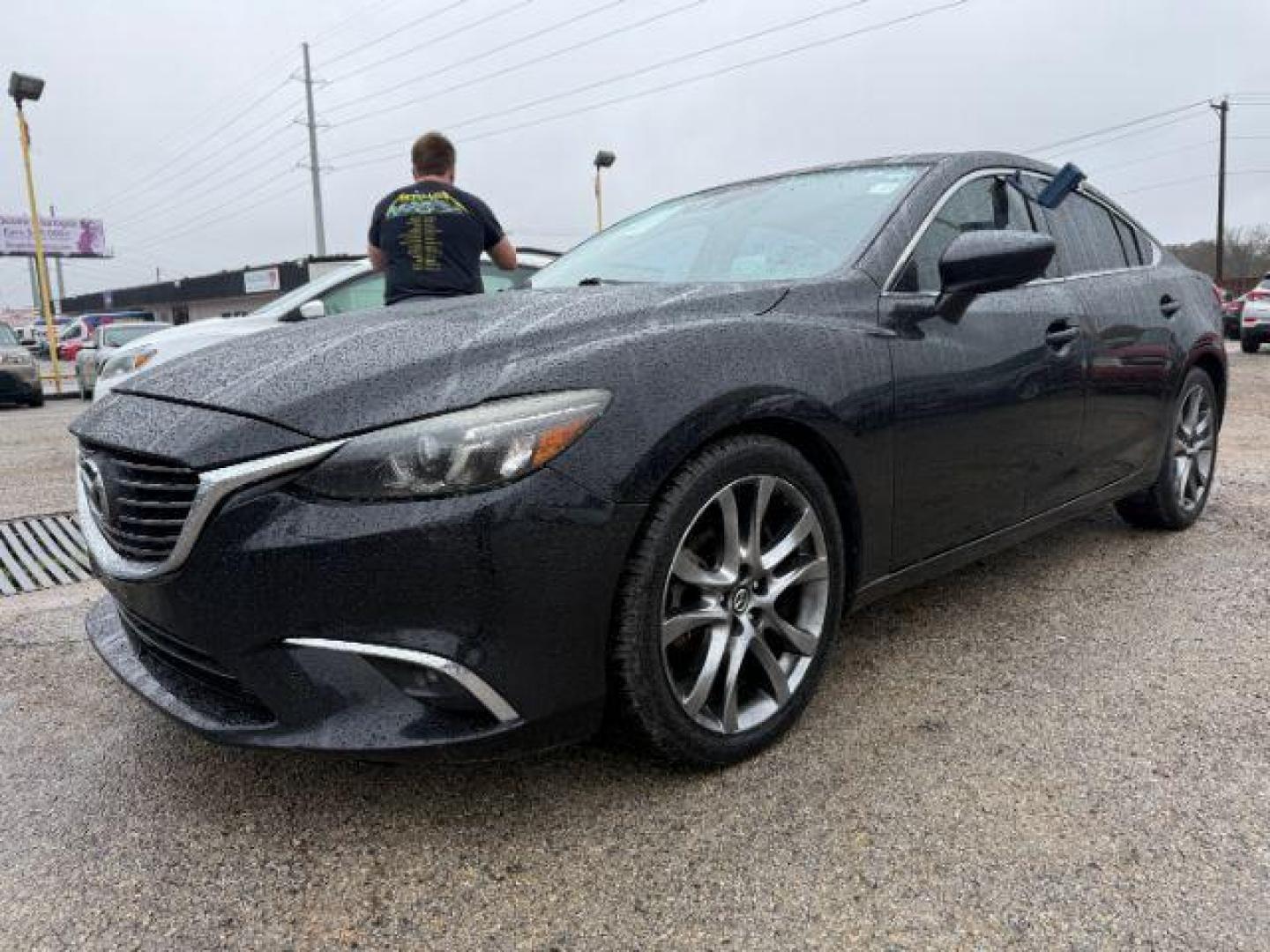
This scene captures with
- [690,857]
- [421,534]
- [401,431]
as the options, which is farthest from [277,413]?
[690,857]

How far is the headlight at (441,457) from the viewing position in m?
1.64

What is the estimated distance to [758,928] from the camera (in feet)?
5.24

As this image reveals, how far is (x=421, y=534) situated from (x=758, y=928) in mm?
896

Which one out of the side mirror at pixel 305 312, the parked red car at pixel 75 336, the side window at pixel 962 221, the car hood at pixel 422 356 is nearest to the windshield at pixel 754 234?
the side window at pixel 962 221

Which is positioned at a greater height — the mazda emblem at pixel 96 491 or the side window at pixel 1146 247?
the side window at pixel 1146 247

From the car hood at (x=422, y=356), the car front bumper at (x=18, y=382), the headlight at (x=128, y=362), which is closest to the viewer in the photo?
the car hood at (x=422, y=356)

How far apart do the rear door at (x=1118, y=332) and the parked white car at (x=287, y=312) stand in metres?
3.34

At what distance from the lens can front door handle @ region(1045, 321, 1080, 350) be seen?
289 centimetres

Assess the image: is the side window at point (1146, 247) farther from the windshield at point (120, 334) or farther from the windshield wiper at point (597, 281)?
the windshield at point (120, 334)

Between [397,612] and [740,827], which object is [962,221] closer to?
[740,827]

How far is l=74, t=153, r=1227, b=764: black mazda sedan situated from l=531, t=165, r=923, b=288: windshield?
16 mm

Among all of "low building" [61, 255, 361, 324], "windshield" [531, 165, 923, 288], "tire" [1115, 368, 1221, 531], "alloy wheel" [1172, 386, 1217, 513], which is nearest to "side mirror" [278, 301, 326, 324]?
"windshield" [531, 165, 923, 288]

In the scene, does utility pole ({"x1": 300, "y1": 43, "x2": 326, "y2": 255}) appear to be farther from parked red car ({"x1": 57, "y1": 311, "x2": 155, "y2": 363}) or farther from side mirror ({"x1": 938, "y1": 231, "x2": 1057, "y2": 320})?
side mirror ({"x1": 938, "y1": 231, "x2": 1057, "y2": 320})

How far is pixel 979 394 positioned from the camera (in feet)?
8.44
